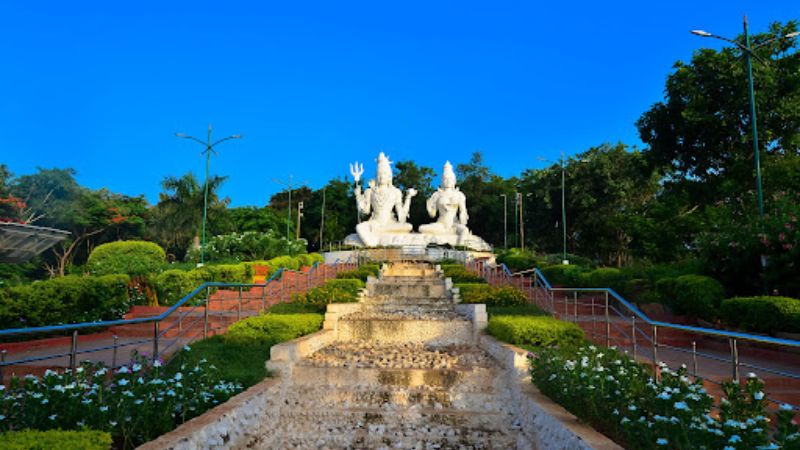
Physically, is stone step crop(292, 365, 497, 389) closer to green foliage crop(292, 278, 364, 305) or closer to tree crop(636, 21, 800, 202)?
green foliage crop(292, 278, 364, 305)

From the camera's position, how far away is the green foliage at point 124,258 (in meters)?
18.4

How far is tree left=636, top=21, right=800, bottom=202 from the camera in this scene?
20438mm

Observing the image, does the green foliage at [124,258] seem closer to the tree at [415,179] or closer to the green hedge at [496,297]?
the green hedge at [496,297]

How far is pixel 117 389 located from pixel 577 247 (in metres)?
39.9

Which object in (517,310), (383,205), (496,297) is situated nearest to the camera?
(517,310)

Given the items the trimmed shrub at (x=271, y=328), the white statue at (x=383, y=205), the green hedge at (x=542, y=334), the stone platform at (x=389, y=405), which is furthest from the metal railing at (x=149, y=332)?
the white statue at (x=383, y=205)

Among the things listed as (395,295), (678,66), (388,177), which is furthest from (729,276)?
(388,177)

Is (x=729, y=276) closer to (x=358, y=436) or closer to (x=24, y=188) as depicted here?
(x=358, y=436)

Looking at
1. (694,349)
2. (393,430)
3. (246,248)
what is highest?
(246,248)

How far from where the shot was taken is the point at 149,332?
37.4ft

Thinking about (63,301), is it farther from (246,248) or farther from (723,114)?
(723,114)

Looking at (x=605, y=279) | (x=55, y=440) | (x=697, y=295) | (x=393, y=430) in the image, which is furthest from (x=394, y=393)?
(x=605, y=279)

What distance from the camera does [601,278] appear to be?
16.0m

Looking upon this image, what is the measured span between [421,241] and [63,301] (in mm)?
20701
